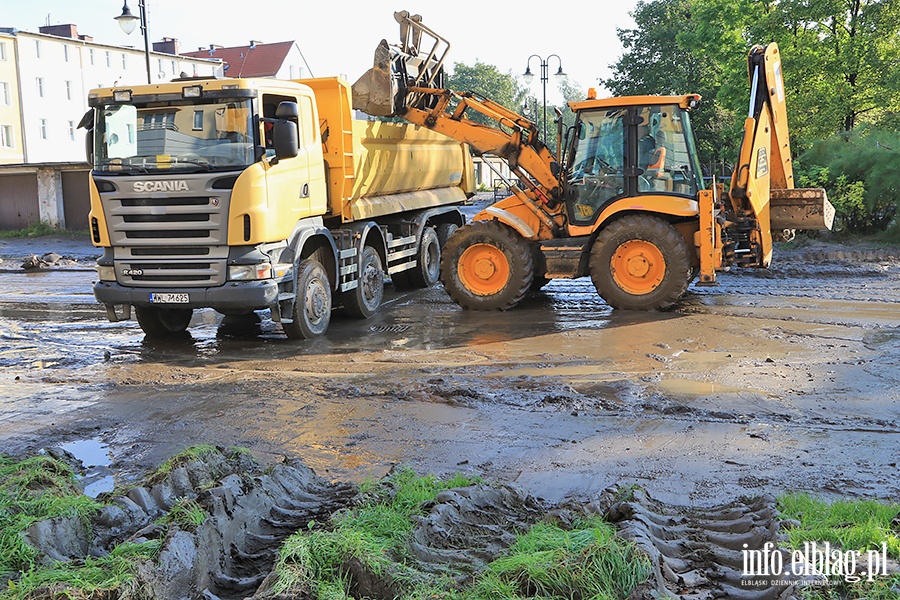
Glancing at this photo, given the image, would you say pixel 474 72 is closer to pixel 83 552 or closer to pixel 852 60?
pixel 852 60

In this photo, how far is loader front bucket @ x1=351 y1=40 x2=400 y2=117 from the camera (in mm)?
12992

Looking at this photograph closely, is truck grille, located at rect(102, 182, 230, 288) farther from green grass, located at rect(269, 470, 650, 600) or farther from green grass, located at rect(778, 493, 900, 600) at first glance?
green grass, located at rect(778, 493, 900, 600)

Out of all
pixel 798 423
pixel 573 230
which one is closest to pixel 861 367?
pixel 798 423

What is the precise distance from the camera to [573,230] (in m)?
12.6

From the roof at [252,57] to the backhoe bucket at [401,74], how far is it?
56.1 m

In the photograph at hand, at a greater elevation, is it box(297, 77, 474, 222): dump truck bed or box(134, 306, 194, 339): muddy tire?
box(297, 77, 474, 222): dump truck bed

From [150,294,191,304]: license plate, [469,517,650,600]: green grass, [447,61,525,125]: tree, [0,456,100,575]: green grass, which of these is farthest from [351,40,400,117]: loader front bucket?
[447,61,525,125]: tree

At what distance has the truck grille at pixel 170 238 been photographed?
9.92m

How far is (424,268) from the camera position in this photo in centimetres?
1569

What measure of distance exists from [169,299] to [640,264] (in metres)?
6.32

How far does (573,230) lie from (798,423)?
5.95 m

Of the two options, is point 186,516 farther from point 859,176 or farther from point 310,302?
point 859,176

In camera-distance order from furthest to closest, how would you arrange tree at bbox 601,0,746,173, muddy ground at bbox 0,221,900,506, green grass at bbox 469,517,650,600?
tree at bbox 601,0,746,173 < muddy ground at bbox 0,221,900,506 < green grass at bbox 469,517,650,600

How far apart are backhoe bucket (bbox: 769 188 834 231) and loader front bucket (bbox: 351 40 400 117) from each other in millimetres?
5831
